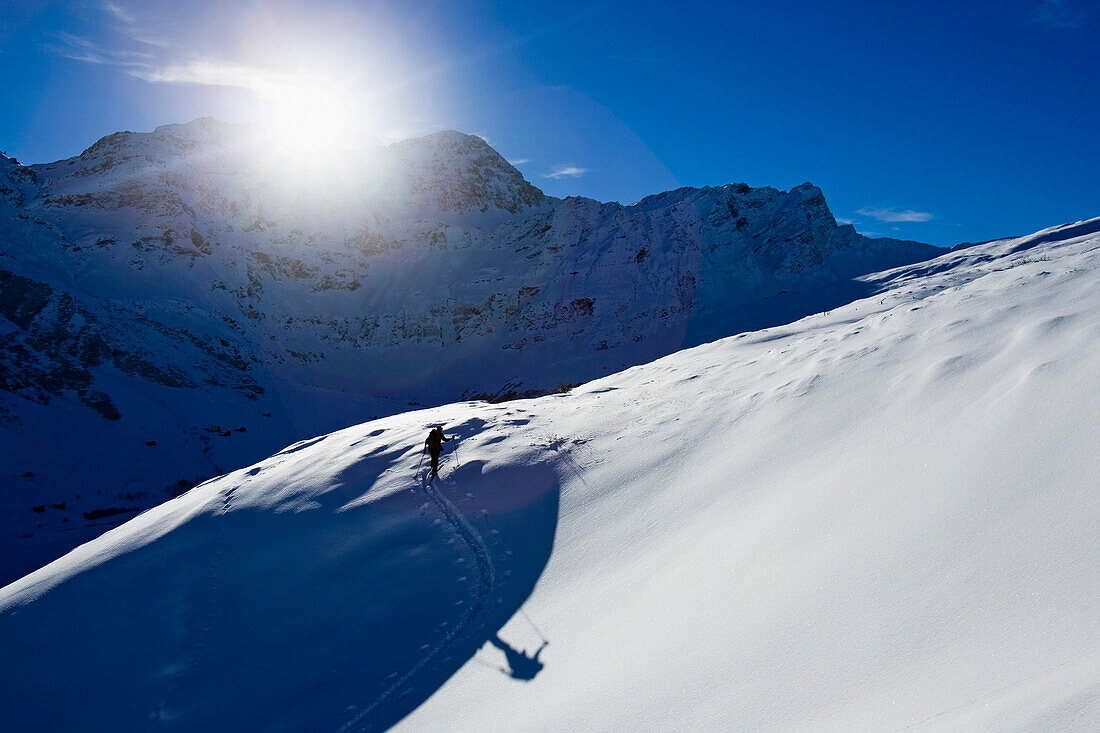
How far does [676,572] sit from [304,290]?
69.1m

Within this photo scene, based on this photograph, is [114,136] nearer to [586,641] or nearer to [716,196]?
[716,196]

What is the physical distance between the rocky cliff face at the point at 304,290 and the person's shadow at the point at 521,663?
29953 mm

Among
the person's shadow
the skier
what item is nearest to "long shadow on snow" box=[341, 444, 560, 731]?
the skier

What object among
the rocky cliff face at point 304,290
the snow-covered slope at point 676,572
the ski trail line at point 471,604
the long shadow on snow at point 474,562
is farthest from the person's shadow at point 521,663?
the rocky cliff face at point 304,290

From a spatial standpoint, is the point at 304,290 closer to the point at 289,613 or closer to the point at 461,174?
the point at 461,174

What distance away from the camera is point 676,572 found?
530 centimetres

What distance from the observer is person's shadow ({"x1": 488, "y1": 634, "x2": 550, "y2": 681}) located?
4.91 m

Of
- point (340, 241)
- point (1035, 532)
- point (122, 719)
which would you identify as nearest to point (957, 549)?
point (1035, 532)

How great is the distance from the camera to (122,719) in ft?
18.4

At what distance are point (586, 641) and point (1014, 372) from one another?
5243mm

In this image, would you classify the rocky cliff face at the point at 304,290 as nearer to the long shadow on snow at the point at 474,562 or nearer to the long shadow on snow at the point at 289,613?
the long shadow on snow at the point at 289,613

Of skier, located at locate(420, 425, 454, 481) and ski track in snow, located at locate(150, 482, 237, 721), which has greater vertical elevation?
skier, located at locate(420, 425, 454, 481)

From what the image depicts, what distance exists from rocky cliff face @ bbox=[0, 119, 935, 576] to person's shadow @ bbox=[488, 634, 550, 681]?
2995 cm

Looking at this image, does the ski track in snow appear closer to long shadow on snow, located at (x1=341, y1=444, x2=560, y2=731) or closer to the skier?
long shadow on snow, located at (x1=341, y1=444, x2=560, y2=731)
